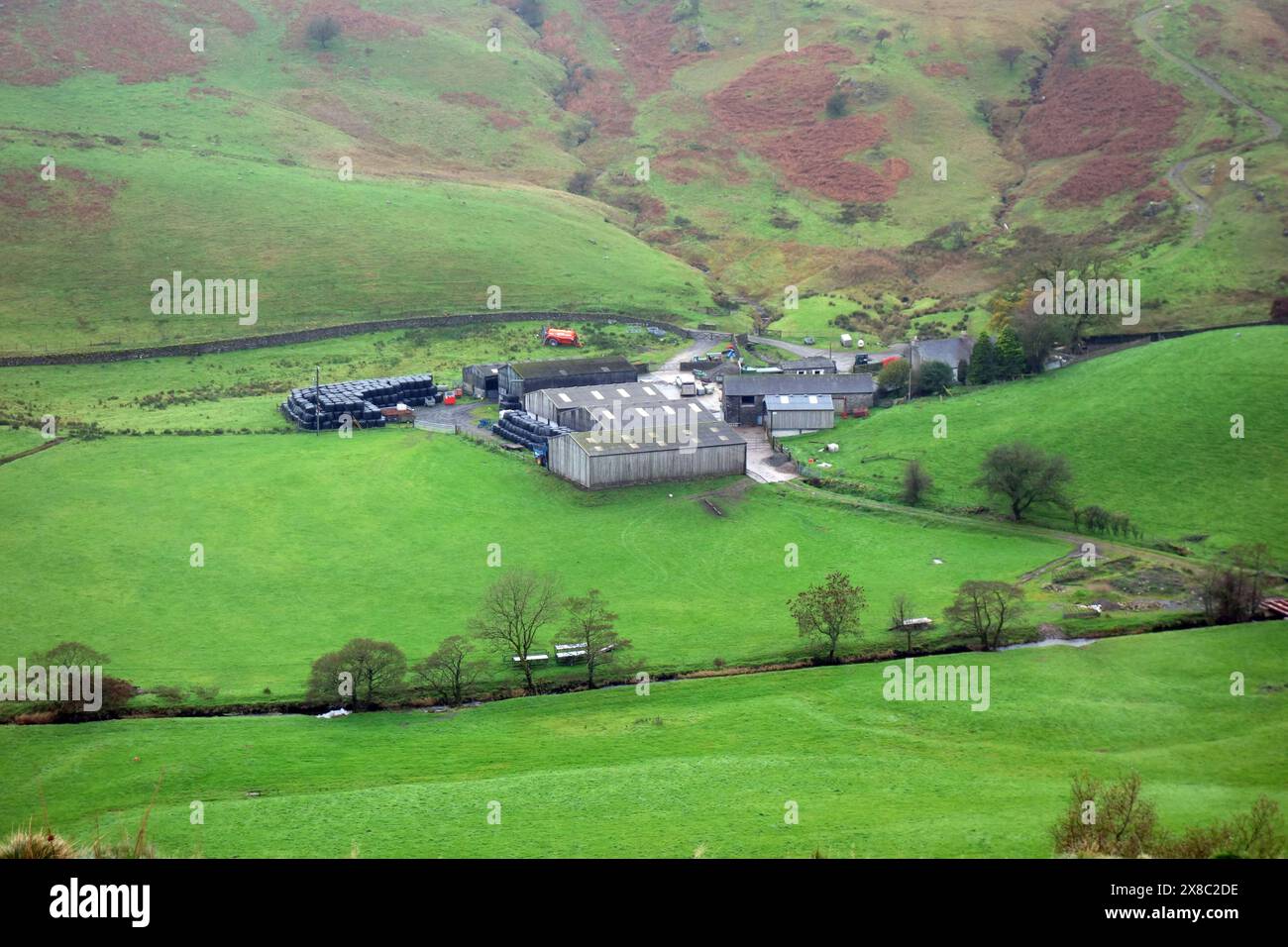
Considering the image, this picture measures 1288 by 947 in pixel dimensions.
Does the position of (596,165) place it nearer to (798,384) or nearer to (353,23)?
(353,23)

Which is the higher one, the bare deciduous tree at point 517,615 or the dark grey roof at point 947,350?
the dark grey roof at point 947,350

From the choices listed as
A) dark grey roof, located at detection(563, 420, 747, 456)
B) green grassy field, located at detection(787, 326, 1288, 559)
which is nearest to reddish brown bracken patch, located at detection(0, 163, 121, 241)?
dark grey roof, located at detection(563, 420, 747, 456)

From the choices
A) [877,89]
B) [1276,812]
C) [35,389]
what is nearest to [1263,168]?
[877,89]

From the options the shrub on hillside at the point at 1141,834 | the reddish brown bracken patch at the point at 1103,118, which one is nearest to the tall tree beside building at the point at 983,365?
the reddish brown bracken patch at the point at 1103,118

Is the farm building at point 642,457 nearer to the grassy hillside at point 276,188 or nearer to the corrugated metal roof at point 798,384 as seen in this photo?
the corrugated metal roof at point 798,384

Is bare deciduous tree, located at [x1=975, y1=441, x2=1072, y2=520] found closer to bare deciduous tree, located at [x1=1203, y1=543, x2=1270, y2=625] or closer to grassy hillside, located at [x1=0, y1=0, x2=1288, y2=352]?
bare deciduous tree, located at [x1=1203, y1=543, x2=1270, y2=625]
